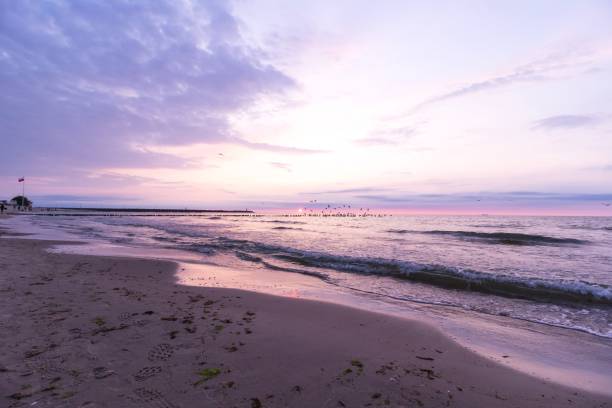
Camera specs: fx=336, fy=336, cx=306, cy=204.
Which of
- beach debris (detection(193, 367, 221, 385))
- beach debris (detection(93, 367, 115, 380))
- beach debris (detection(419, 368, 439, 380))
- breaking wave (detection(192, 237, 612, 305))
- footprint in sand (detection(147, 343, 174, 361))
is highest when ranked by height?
beach debris (detection(93, 367, 115, 380))

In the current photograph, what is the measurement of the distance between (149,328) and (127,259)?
10.2 meters

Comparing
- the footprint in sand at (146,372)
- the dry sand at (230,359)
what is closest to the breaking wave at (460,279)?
the dry sand at (230,359)

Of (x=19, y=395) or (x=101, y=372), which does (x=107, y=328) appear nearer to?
(x=101, y=372)

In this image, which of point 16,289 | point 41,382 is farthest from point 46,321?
point 16,289

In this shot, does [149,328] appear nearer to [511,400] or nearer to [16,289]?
[16,289]

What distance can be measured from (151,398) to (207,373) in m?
0.74

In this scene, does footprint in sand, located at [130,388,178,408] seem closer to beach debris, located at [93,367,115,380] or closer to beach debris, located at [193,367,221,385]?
beach debris, located at [193,367,221,385]

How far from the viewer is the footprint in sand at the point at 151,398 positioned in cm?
337

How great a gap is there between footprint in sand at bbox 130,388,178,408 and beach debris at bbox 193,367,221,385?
0.42m

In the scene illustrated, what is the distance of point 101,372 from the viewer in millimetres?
3945

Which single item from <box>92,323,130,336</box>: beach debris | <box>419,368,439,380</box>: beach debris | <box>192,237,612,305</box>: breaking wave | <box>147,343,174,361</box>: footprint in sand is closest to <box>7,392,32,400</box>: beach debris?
<box>147,343,174,361</box>: footprint in sand

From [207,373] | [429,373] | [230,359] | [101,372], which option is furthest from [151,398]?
[429,373]

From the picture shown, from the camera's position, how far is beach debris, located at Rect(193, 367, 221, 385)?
154 inches

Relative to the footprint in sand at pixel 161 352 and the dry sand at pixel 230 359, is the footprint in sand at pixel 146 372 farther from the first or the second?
the footprint in sand at pixel 161 352
